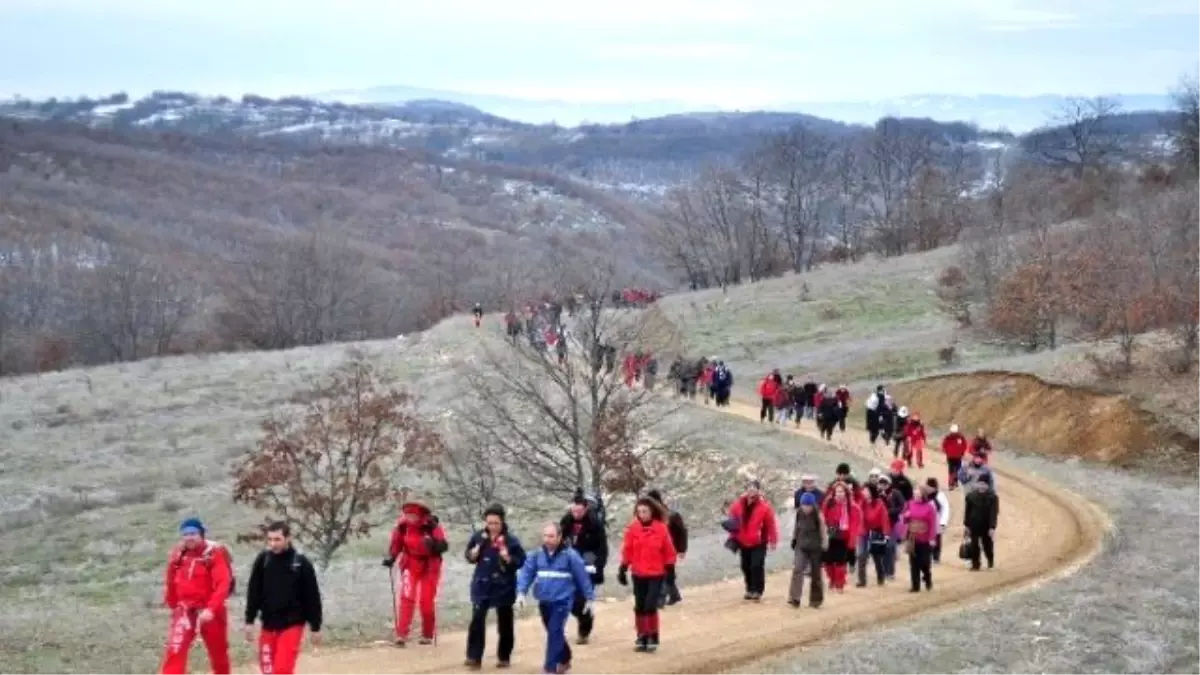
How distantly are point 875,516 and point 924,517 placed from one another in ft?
2.23

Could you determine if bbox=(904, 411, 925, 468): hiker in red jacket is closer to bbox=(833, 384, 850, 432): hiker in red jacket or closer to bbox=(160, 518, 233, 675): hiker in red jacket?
bbox=(833, 384, 850, 432): hiker in red jacket

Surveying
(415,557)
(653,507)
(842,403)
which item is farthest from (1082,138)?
(415,557)

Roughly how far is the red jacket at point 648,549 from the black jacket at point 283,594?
386 cm

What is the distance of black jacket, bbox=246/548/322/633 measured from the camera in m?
11.9

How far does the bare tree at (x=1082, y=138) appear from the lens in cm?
10669

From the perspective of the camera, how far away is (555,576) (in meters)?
13.1

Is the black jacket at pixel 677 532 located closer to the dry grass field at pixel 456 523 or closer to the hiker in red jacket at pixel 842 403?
the dry grass field at pixel 456 523

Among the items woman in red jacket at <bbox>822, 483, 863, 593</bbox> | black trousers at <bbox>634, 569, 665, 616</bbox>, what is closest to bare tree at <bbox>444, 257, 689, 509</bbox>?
woman in red jacket at <bbox>822, 483, 863, 593</bbox>

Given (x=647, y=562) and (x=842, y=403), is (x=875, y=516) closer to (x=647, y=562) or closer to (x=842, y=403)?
(x=647, y=562)

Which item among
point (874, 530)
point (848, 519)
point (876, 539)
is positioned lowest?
point (876, 539)

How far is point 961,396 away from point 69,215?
603ft

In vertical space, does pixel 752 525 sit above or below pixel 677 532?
below

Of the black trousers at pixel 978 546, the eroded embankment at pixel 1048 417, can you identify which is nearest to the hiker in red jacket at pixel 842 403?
the eroded embankment at pixel 1048 417

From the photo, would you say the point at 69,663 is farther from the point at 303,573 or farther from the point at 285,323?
the point at 285,323
